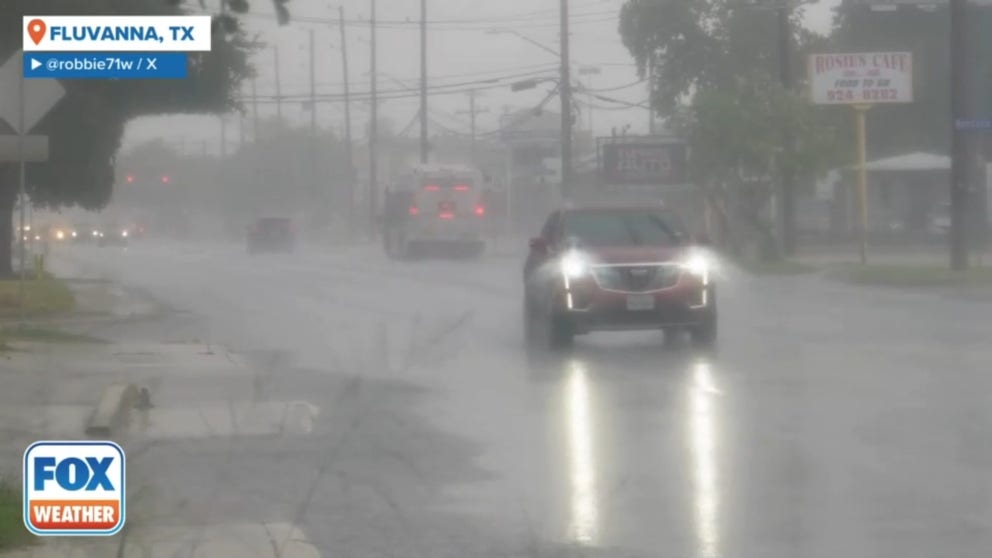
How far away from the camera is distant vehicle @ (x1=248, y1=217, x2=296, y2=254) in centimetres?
7231

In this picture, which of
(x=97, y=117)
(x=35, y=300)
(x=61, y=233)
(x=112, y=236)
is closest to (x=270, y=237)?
(x=112, y=236)

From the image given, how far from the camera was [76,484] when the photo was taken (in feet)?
24.5

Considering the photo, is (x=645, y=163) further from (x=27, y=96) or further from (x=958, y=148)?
(x=27, y=96)

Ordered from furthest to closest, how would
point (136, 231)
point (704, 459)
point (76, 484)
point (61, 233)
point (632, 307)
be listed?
point (136, 231)
point (61, 233)
point (632, 307)
point (704, 459)
point (76, 484)

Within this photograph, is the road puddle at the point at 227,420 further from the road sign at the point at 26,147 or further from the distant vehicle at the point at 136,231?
the distant vehicle at the point at 136,231

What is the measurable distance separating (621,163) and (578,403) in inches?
1541

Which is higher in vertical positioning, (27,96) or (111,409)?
(27,96)

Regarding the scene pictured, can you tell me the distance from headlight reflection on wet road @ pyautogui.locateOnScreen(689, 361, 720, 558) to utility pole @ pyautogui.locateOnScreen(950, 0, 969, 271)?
1746 cm

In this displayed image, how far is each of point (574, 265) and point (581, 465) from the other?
935 centimetres

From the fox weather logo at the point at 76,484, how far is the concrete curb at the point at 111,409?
6072mm

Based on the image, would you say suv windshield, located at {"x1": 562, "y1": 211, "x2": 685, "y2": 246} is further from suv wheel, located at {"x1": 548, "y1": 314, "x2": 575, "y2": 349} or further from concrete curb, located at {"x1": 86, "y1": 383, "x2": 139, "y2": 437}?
concrete curb, located at {"x1": 86, "y1": 383, "x2": 139, "y2": 437}

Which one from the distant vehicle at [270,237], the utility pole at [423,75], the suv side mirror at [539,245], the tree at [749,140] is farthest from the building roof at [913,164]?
the suv side mirror at [539,245]

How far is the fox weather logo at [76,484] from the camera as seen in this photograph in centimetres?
734

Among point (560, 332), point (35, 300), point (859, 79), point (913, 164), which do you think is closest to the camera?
point (560, 332)
